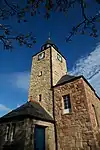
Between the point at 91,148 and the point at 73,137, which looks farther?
the point at 73,137

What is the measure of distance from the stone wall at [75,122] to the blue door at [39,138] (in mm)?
1100

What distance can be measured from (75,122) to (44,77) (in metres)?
5.43

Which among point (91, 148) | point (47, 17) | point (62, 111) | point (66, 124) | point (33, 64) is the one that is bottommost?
point (91, 148)

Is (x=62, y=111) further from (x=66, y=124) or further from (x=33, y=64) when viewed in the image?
(x=33, y=64)

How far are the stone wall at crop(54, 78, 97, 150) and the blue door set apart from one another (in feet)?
3.61

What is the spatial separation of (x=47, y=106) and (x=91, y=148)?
451 cm

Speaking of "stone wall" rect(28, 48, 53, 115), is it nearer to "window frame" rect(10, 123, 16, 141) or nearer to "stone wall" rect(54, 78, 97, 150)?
"stone wall" rect(54, 78, 97, 150)

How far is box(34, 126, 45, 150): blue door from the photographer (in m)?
8.37

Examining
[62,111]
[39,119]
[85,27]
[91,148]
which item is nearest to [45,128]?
[39,119]

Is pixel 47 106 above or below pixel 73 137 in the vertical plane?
above

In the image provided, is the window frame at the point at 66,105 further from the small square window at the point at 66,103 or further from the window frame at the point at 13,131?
the window frame at the point at 13,131

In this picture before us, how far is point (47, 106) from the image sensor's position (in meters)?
11.0

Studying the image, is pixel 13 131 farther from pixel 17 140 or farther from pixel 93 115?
pixel 93 115

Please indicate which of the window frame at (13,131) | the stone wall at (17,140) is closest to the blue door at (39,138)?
the stone wall at (17,140)
